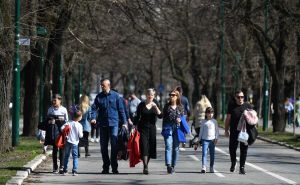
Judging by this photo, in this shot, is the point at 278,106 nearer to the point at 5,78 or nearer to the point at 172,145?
→ the point at 5,78

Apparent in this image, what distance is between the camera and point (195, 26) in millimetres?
60531

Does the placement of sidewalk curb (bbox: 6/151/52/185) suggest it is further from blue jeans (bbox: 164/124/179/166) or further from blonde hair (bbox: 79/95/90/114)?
blue jeans (bbox: 164/124/179/166)

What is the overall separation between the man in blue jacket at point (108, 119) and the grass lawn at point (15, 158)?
5.65 ft

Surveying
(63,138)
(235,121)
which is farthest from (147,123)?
(235,121)

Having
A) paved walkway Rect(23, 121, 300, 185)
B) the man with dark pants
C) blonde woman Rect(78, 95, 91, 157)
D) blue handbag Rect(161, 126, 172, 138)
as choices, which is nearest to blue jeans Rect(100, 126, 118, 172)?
paved walkway Rect(23, 121, 300, 185)

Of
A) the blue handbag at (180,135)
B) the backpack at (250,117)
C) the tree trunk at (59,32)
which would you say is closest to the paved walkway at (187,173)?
the blue handbag at (180,135)

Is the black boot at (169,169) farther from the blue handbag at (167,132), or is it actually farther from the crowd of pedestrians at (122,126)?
the blue handbag at (167,132)

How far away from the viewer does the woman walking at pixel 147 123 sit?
1809 centimetres

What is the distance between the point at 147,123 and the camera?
1819 centimetres

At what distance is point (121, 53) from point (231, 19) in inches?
1604

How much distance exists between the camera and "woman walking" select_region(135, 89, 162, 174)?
18094 millimetres

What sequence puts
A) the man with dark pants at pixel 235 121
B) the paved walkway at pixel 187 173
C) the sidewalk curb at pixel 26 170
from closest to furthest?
the sidewalk curb at pixel 26 170 < the paved walkway at pixel 187 173 < the man with dark pants at pixel 235 121

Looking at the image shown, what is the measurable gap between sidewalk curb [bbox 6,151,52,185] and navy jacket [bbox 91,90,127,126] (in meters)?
1.69

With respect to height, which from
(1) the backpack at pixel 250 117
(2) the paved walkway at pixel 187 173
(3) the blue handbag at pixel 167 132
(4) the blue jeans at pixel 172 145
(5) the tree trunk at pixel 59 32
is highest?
(5) the tree trunk at pixel 59 32
